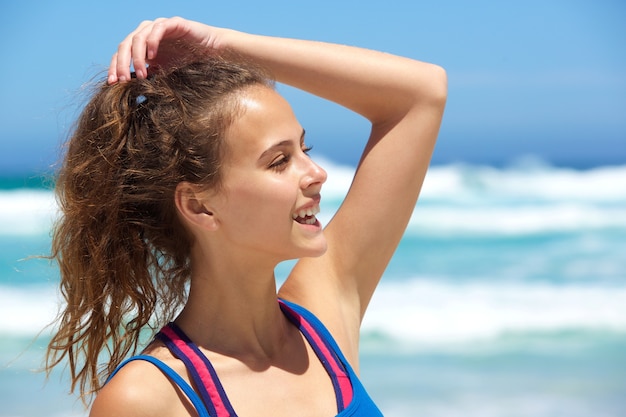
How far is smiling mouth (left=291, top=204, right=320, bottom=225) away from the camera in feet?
5.91

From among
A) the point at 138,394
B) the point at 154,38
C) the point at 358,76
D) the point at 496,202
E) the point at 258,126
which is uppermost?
the point at 496,202

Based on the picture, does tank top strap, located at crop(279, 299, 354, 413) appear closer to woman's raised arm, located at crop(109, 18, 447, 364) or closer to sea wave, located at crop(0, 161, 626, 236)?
woman's raised arm, located at crop(109, 18, 447, 364)

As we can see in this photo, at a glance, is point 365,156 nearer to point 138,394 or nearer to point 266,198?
point 266,198

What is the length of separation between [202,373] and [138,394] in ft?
0.52

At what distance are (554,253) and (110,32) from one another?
29.5 ft

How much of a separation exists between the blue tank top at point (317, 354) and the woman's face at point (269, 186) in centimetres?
24

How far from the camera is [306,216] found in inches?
71.9

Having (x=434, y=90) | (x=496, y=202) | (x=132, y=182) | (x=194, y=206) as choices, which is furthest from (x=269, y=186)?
(x=496, y=202)

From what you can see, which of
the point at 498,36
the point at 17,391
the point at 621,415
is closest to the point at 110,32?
the point at 498,36

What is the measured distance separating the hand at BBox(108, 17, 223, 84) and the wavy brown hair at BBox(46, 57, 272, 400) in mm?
33

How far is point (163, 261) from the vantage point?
199 cm

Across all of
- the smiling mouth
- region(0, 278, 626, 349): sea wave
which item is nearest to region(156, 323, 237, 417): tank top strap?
the smiling mouth

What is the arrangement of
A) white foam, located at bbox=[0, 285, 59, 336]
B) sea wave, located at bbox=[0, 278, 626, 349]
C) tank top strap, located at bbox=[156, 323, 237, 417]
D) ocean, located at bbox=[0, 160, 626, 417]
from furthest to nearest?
sea wave, located at bbox=[0, 278, 626, 349] < white foam, located at bbox=[0, 285, 59, 336] < ocean, located at bbox=[0, 160, 626, 417] < tank top strap, located at bbox=[156, 323, 237, 417]

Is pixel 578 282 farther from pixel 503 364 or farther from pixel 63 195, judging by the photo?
pixel 63 195
